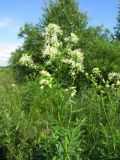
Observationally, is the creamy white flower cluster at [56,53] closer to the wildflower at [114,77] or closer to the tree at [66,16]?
the wildflower at [114,77]

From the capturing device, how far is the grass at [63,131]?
5.28 metres

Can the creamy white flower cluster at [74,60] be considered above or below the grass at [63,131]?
above

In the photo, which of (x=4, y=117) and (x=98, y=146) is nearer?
(x=98, y=146)

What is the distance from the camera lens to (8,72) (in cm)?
1795

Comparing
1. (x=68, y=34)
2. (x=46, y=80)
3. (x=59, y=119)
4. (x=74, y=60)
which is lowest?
(x=59, y=119)

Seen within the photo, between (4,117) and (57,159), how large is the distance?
4.63 ft

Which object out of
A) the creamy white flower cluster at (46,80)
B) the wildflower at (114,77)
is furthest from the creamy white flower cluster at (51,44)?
the wildflower at (114,77)

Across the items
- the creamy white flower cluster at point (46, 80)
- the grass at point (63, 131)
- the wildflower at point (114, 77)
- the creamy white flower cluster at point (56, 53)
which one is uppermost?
the creamy white flower cluster at point (56, 53)

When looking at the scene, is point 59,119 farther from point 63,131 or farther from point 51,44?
point 51,44

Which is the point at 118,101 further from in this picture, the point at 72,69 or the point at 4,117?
the point at 4,117

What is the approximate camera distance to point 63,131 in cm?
526

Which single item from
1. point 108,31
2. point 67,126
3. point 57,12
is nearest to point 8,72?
point 57,12

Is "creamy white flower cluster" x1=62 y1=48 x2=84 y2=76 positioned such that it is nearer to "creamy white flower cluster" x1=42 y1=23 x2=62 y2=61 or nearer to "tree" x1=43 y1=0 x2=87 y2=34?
"creamy white flower cluster" x1=42 y1=23 x2=62 y2=61

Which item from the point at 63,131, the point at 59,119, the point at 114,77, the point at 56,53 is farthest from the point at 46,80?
the point at 114,77
